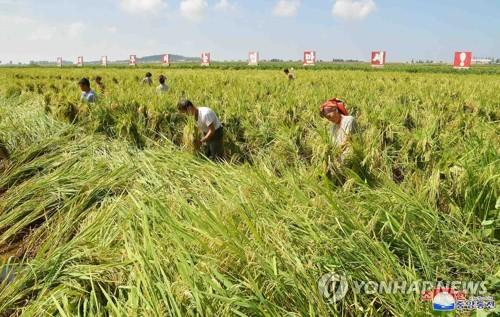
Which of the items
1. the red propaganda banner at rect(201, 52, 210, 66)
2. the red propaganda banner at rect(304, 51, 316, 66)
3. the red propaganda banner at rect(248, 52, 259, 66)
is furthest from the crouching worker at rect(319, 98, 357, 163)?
the red propaganda banner at rect(201, 52, 210, 66)

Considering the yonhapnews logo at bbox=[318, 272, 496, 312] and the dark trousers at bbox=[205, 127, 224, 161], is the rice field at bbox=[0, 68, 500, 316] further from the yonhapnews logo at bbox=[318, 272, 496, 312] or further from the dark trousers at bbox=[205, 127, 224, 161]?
the dark trousers at bbox=[205, 127, 224, 161]

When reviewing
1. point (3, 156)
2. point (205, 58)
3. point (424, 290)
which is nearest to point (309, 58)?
point (205, 58)

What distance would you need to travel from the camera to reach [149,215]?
8.41 ft

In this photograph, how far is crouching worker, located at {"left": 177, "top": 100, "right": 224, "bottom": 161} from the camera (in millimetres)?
4848

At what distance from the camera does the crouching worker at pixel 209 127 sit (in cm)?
485

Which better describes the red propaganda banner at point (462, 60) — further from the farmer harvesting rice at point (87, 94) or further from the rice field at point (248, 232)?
the farmer harvesting rice at point (87, 94)

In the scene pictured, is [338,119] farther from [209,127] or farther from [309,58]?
[309,58]

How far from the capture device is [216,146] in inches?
200

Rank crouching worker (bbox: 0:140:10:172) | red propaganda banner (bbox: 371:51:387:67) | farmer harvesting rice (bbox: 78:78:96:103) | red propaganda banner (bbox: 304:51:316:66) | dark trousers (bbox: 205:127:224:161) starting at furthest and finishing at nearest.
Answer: red propaganda banner (bbox: 304:51:316:66) < red propaganda banner (bbox: 371:51:387:67) < farmer harvesting rice (bbox: 78:78:96:103) < dark trousers (bbox: 205:127:224:161) < crouching worker (bbox: 0:140:10:172)

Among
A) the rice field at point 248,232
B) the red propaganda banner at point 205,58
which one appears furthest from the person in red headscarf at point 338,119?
the red propaganda banner at point 205,58

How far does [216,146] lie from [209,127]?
0.31m

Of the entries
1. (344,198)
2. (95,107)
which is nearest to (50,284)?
(344,198)

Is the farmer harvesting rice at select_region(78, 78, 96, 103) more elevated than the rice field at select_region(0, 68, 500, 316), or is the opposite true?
the farmer harvesting rice at select_region(78, 78, 96, 103)

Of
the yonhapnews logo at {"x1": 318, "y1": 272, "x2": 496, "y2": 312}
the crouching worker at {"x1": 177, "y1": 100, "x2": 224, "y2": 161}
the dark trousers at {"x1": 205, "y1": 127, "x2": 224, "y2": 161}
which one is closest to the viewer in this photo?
the yonhapnews logo at {"x1": 318, "y1": 272, "x2": 496, "y2": 312}
